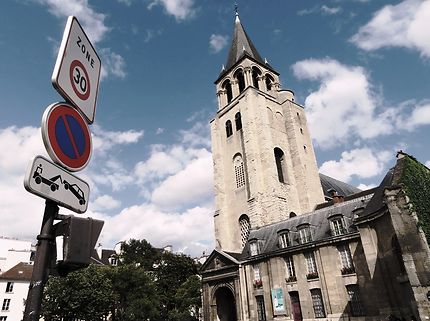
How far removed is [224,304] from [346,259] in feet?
40.8

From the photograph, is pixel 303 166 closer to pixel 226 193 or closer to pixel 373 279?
pixel 226 193

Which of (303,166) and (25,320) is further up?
(303,166)

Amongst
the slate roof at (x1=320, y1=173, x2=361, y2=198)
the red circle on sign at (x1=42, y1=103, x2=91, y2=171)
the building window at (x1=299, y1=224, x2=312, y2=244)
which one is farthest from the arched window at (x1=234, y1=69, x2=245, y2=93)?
the red circle on sign at (x1=42, y1=103, x2=91, y2=171)

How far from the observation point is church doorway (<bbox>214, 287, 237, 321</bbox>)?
2744cm

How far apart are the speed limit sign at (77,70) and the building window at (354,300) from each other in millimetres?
21066

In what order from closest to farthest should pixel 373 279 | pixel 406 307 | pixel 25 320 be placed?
pixel 25 320
pixel 406 307
pixel 373 279

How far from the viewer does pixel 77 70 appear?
9.97ft

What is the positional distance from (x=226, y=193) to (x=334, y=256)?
57.9 feet

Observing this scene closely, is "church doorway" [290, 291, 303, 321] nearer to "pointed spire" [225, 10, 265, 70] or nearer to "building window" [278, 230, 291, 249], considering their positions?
"building window" [278, 230, 291, 249]

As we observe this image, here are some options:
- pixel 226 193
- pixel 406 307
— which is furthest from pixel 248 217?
pixel 406 307

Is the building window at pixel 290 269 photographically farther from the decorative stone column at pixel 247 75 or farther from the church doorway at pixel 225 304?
the decorative stone column at pixel 247 75

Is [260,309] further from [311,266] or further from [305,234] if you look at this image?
[305,234]

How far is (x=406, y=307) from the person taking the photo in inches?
621

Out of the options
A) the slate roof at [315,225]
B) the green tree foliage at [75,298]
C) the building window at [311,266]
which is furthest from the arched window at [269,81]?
the green tree foliage at [75,298]
